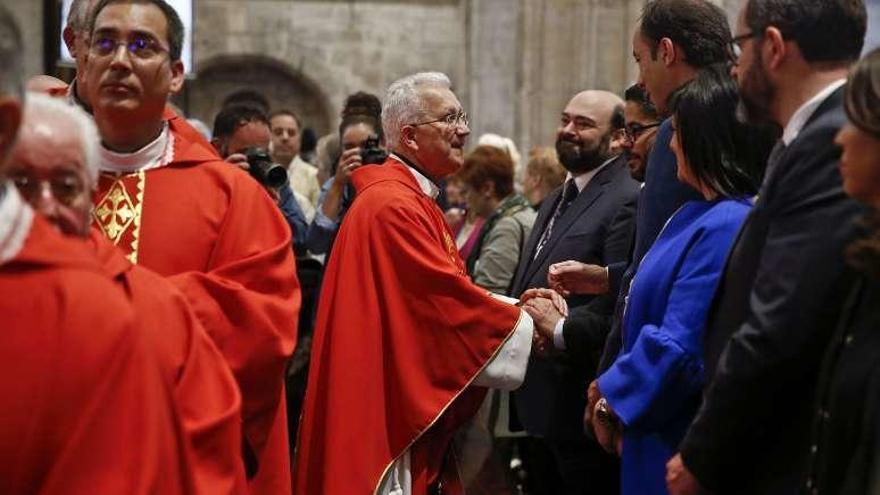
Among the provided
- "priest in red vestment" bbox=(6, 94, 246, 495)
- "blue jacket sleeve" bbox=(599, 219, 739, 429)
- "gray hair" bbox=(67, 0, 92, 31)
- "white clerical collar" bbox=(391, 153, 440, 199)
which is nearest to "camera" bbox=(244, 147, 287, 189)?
"white clerical collar" bbox=(391, 153, 440, 199)

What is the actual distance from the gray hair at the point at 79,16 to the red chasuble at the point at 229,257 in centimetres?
34

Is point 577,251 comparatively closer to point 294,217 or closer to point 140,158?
point 294,217

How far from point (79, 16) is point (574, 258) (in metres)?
2.23

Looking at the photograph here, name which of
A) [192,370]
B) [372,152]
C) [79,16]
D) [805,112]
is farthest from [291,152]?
[192,370]

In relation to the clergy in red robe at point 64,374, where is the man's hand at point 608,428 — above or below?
below

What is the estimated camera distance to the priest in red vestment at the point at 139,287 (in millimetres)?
2420

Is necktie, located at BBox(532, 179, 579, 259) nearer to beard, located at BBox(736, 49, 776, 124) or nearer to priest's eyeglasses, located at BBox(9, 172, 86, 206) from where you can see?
beard, located at BBox(736, 49, 776, 124)

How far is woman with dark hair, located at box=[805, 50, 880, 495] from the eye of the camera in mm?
2684

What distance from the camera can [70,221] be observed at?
2438mm

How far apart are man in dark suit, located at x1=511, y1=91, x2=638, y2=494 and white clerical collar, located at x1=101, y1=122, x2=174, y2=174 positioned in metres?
1.92

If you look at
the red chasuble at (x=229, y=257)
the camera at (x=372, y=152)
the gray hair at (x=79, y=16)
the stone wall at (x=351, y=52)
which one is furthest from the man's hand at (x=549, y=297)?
the stone wall at (x=351, y=52)

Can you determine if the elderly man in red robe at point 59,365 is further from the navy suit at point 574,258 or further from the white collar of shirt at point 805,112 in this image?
the navy suit at point 574,258

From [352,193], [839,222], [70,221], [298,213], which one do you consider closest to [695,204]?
[839,222]

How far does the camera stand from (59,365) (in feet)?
7.09
